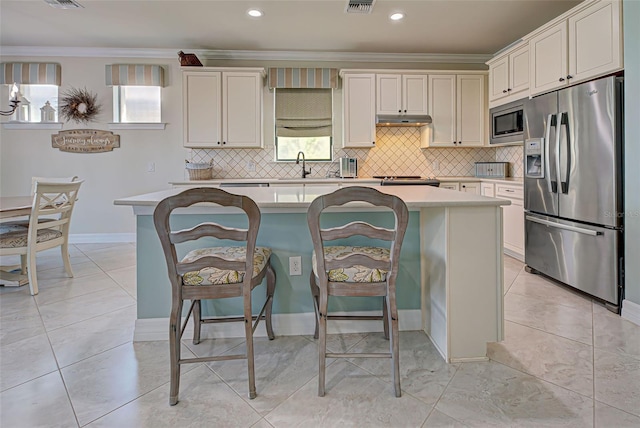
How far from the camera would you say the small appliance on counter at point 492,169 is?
448cm

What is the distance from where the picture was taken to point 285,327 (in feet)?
6.95

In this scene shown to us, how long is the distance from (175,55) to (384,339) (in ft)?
15.0

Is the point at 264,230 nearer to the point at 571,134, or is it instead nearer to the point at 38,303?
the point at 38,303

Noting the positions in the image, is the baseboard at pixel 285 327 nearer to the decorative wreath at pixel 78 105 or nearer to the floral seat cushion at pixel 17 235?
the floral seat cushion at pixel 17 235

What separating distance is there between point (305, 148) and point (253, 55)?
1431 millimetres

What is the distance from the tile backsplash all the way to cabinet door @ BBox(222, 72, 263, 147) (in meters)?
0.38

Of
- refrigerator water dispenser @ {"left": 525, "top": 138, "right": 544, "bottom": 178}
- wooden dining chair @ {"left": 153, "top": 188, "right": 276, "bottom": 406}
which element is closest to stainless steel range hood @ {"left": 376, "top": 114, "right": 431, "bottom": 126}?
refrigerator water dispenser @ {"left": 525, "top": 138, "right": 544, "bottom": 178}

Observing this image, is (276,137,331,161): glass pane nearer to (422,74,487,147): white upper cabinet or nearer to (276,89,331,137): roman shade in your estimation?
(276,89,331,137): roman shade

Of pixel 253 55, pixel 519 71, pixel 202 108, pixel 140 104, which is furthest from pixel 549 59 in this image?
pixel 140 104

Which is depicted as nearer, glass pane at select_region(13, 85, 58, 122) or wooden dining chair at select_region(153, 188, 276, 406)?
wooden dining chair at select_region(153, 188, 276, 406)

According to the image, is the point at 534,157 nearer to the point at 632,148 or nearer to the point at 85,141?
the point at 632,148

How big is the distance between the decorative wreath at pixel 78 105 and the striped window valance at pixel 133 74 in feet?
1.25

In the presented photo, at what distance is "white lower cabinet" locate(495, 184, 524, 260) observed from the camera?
361cm

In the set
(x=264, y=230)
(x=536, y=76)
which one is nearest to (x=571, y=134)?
(x=536, y=76)
